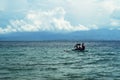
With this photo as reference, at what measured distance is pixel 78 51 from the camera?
96.8 metres

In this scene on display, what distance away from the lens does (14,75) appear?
43.7 meters

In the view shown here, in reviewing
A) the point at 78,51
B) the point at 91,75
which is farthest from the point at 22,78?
the point at 78,51

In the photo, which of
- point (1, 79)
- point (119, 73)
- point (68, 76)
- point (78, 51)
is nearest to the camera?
point (1, 79)

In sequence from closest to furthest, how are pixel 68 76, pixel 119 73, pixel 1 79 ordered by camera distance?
pixel 1 79, pixel 68 76, pixel 119 73

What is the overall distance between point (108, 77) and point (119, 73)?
3934mm

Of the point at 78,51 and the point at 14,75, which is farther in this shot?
the point at 78,51

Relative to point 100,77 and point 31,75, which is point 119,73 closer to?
point 100,77

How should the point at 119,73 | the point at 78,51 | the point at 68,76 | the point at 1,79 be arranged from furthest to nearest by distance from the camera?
the point at 78,51 → the point at 119,73 → the point at 68,76 → the point at 1,79

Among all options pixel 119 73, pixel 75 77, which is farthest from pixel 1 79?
pixel 119 73

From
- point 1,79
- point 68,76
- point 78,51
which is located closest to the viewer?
point 1,79

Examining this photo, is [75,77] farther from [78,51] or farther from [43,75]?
[78,51]

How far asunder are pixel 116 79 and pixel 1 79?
1319 centimetres

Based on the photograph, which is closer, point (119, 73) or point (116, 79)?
point (116, 79)

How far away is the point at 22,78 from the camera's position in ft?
133
